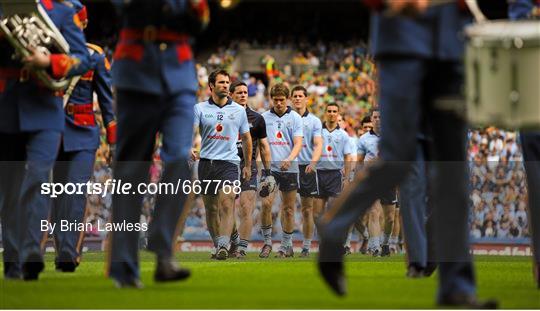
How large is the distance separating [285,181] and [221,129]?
6.42 feet

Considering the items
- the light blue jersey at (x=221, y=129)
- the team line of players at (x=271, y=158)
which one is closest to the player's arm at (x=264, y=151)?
the team line of players at (x=271, y=158)

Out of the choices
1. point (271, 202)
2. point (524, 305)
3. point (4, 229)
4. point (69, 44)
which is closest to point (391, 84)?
point (524, 305)

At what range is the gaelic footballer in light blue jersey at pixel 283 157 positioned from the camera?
58.4ft

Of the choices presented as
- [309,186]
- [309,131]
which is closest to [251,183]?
[309,186]

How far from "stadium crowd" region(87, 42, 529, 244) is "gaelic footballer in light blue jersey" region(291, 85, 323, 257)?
0.88 meters

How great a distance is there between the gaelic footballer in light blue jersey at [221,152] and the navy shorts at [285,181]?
4.48 ft

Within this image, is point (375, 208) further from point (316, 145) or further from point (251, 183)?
point (251, 183)

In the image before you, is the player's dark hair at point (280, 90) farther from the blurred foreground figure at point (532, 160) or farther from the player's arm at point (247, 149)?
the blurred foreground figure at point (532, 160)

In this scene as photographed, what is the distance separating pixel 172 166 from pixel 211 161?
25.4 feet

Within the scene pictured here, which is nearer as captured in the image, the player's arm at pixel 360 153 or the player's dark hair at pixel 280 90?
the player's dark hair at pixel 280 90

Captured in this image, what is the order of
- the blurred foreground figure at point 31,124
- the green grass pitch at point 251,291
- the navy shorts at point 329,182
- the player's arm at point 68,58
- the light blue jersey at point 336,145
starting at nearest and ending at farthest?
the green grass pitch at point 251,291 < the player's arm at point 68,58 < the blurred foreground figure at point 31,124 < the navy shorts at point 329,182 < the light blue jersey at point 336,145

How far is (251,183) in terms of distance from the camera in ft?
57.9

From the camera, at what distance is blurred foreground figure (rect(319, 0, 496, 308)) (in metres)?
7.54

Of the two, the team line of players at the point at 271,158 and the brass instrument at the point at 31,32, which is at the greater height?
the brass instrument at the point at 31,32
